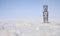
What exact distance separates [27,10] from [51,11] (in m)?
0.33

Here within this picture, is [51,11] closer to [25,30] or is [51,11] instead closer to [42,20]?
[42,20]

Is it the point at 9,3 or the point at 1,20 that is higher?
the point at 9,3

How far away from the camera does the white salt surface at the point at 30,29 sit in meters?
1.41

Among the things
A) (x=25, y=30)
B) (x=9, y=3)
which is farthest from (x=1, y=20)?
(x=25, y=30)

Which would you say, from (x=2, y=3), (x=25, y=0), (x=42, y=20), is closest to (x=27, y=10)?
(x=25, y=0)

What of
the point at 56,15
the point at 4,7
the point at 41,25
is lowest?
the point at 41,25

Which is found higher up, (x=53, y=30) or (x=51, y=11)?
(x=51, y=11)

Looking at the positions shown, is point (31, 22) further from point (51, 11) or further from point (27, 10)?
point (51, 11)

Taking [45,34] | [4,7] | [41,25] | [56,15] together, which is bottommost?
[45,34]

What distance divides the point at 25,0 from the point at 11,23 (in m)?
0.37

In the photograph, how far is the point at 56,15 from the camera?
4.71ft

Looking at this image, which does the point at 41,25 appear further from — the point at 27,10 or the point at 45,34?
the point at 27,10

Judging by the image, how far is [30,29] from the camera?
1.42 m

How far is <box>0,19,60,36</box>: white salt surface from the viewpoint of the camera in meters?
1.41
